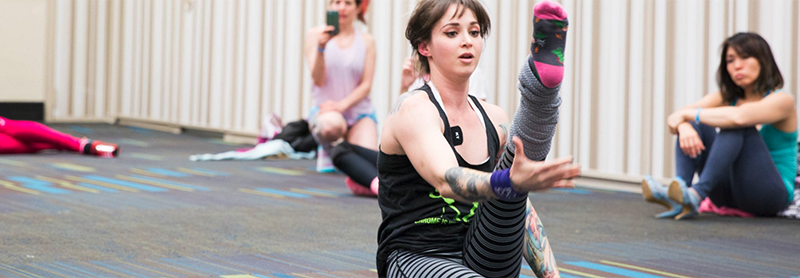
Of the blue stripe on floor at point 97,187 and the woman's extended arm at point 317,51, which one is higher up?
the woman's extended arm at point 317,51

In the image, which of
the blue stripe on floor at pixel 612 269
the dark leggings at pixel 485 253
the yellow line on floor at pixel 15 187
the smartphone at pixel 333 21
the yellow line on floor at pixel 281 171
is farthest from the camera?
the yellow line on floor at pixel 281 171

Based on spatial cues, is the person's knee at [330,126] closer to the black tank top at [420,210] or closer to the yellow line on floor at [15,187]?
the yellow line on floor at [15,187]

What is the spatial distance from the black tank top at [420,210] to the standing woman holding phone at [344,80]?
3674mm

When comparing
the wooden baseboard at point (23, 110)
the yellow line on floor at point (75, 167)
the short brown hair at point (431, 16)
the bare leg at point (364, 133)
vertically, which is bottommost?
the wooden baseboard at point (23, 110)

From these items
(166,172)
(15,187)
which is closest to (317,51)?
(166,172)

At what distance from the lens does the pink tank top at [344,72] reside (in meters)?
5.84

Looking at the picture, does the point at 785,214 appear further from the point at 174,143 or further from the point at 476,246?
the point at 174,143

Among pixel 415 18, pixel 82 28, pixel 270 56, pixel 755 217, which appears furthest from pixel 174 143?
pixel 415 18

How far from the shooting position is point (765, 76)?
4.18m

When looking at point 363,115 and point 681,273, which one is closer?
point 681,273

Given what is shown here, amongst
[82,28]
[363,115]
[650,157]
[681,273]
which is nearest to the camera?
[681,273]

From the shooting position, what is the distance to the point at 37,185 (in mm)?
5043

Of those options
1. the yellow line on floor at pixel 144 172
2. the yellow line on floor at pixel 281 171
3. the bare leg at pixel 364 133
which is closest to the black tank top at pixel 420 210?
the bare leg at pixel 364 133

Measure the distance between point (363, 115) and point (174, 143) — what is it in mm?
3411
